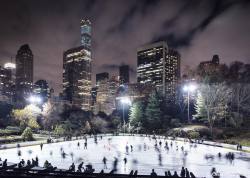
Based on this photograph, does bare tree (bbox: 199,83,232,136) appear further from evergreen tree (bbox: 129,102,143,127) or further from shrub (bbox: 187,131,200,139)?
evergreen tree (bbox: 129,102,143,127)

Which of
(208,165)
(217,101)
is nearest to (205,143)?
(217,101)

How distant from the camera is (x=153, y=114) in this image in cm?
7594

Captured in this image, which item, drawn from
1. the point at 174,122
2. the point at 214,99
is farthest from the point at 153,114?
the point at 214,99

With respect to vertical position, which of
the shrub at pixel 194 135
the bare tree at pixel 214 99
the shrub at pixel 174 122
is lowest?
the shrub at pixel 194 135

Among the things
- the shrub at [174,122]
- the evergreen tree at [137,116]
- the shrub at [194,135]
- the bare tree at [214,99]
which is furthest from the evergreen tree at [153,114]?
the shrub at [194,135]

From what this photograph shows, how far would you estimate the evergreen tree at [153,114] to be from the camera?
74562 millimetres

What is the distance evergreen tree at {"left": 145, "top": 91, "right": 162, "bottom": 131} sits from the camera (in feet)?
245

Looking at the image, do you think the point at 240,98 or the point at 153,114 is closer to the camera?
the point at 240,98

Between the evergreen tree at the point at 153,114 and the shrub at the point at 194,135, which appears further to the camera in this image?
the evergreen tree at the point at 153,114

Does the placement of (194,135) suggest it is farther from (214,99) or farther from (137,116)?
(137,116)

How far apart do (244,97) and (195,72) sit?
13.7 m

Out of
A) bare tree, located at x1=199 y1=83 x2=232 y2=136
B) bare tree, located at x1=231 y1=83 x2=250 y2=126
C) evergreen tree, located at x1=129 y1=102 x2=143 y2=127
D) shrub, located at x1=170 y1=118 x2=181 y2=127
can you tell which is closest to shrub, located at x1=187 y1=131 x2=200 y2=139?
bare tree, located at x1=199 y1=83 x2=232 y2=136

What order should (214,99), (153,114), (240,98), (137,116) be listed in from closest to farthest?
(214,99) → (240,98) → (153,114) → (137,116)

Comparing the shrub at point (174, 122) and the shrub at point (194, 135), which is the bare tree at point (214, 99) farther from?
the shrub at point (174, 122)
